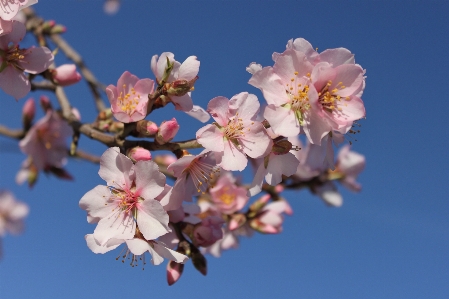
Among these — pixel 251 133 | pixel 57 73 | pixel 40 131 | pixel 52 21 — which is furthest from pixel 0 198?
pixel 251 133

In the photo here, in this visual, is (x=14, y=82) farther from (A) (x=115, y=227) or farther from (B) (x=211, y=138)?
(B) (x=211, y=138)

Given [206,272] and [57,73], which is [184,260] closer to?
[206,272]

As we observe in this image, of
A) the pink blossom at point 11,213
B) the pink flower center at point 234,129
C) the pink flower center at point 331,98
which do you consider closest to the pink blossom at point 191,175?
the pink flower center at point 234,129

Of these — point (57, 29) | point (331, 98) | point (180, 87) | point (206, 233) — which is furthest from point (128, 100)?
point (57, 29)

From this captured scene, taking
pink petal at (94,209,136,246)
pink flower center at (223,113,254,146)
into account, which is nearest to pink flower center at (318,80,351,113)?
pink flower center at (223,113,254,146)

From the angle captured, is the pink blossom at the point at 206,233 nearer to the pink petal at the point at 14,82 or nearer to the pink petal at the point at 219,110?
the pink petal at the point at 219,110

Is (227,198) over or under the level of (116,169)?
over
